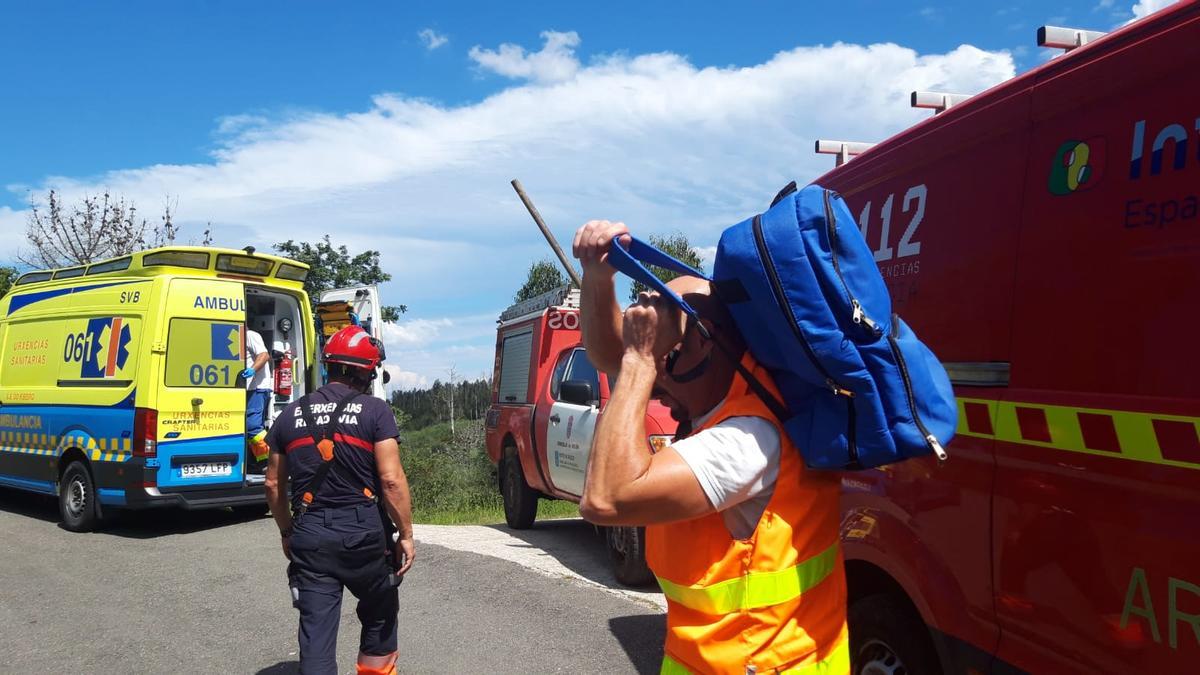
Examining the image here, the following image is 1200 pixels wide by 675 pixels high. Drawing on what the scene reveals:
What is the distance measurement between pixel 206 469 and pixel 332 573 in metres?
6.06

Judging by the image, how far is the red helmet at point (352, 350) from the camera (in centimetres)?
427

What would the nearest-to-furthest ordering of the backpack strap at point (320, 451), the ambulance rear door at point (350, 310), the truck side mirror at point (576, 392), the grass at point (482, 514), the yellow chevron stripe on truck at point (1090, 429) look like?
the yellow chevron stripe on truck at point (1090, 429) → the backpack strap at point (320, 451) → the truck side mirror at point (576, 392) → the ambulance rear door at point (350, 310) → the grass at point (482, 514)

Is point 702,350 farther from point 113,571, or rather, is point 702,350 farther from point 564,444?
point 113,571

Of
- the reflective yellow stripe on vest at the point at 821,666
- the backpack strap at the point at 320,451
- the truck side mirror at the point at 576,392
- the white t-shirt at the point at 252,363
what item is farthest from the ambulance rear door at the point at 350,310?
the reflective yellow stripe on vest at the point at 821,666

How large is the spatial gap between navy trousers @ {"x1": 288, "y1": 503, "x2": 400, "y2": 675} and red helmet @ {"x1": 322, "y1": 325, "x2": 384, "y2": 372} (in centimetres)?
66

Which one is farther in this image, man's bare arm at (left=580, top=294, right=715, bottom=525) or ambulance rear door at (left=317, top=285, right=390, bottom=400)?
ambulance rear door at (left=317, top=285, right=390, bottom=400)

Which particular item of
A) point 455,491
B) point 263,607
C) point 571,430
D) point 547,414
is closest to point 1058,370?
point 571,430

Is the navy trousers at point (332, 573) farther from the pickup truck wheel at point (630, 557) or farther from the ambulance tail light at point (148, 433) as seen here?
the ambulance tail light at point (148, 433)

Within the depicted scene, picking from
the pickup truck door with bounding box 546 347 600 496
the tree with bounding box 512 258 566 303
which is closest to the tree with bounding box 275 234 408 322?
the tree with bounding box 512 258 566 303

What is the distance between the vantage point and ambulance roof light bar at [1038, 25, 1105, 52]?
291 centimetres

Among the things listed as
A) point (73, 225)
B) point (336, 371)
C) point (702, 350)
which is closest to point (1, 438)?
point (336, 371)

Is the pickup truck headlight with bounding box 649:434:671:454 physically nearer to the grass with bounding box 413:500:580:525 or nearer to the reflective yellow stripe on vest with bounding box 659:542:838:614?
the reflective yellow stripe on vest with bounding box 659:542:838:614

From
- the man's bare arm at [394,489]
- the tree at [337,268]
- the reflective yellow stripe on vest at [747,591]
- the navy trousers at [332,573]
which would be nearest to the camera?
the reflective yellow stripe on vest at [747,591]

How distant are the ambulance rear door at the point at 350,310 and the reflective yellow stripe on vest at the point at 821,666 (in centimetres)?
925
